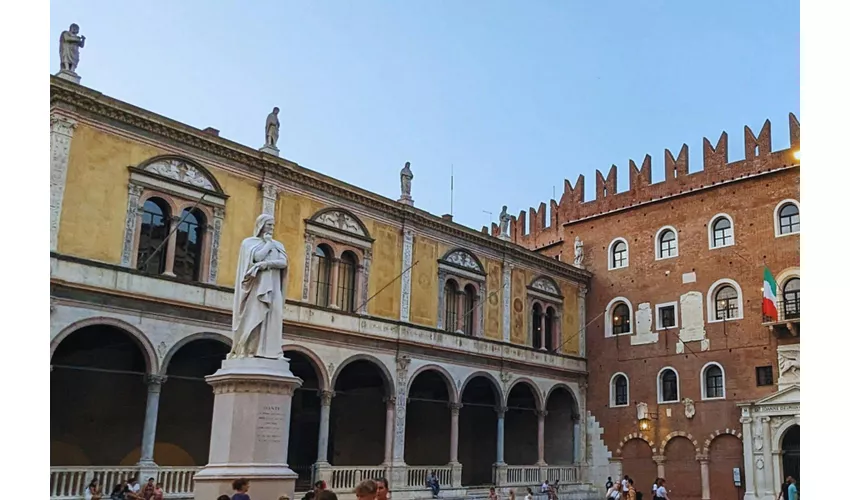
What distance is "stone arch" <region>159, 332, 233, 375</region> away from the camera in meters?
17.4

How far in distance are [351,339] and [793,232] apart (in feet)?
46.3

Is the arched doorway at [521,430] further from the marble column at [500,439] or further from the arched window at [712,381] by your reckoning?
the arched window at [712,381]

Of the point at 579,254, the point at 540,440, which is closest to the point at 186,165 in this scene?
the point at 540,440

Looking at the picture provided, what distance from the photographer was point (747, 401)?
82.7ft

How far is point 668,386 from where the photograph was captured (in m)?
27.5

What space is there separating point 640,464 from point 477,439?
5.80 metres

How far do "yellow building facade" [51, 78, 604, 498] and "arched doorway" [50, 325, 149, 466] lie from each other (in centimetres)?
5

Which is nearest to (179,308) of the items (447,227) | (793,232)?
(447,227)

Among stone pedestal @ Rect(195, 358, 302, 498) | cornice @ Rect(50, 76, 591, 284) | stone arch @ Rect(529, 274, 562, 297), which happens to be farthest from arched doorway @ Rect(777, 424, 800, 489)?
stone pedestal @ Rect(195, 358, 302, 498)

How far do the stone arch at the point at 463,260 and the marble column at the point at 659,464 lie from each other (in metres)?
8.34

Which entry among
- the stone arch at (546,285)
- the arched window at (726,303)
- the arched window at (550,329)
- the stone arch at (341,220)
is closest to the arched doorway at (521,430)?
the arched window at (550,329)

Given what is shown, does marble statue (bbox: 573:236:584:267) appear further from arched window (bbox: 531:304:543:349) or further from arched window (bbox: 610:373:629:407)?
arched window (bbox: 610:373:629:407)

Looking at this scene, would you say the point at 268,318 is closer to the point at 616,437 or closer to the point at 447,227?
the point at 447,227

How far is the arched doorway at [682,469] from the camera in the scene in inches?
1022
